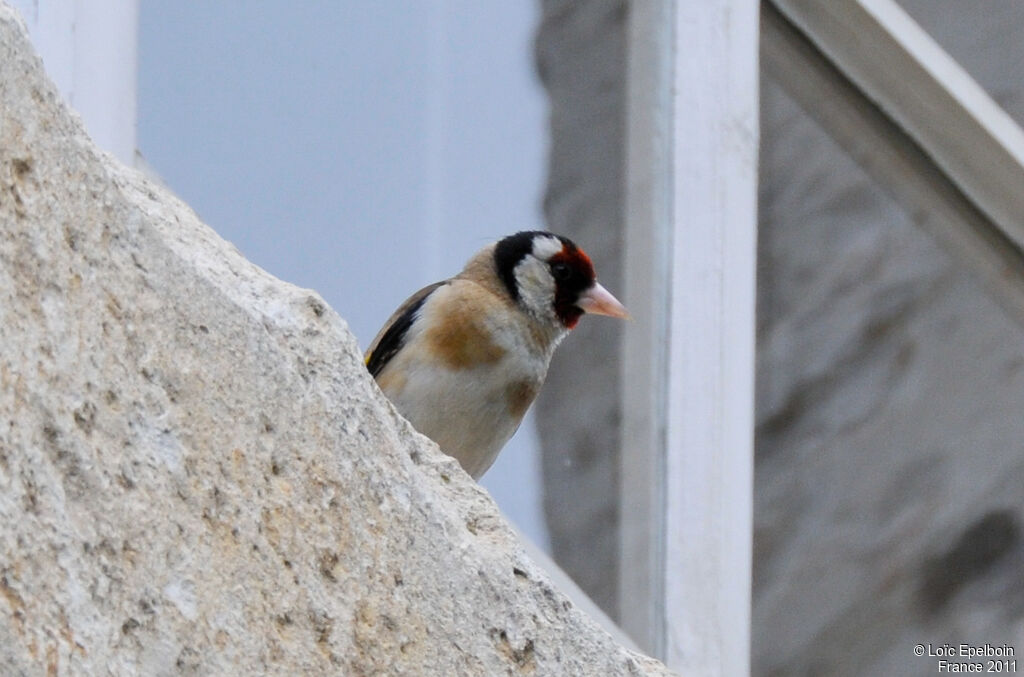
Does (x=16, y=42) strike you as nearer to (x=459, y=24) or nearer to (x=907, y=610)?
(x=459, y=24)

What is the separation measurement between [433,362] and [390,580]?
206 cm

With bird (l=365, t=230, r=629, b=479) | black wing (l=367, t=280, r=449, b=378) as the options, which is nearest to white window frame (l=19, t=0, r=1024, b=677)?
bird (l=365, t=230, r=629, b=479)

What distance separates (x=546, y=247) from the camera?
3975 mm

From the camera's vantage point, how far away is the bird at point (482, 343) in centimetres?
373

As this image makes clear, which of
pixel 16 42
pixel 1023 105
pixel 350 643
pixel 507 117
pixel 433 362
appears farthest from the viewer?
pixel 1023 105

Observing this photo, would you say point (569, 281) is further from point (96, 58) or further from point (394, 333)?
point (96, 58)

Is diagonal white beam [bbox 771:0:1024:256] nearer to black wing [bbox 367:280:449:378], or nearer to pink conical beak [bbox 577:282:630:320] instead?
pink conical beak [bbox 577:282:630:320]

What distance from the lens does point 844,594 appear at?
18.8 feet

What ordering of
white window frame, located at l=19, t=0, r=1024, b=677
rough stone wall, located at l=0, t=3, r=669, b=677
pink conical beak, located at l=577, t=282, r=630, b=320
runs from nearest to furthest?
rough stone wall, located at l=0, t=3, r=669, b=677
pink conical beak, located at l=577, t=282, r=630, b=320
white window frame, located at l=19, t=0, r=1024, b=677

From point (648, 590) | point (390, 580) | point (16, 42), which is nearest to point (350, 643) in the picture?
point (390, 580)

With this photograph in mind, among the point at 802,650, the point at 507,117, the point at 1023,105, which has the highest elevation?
the point at 1023,105

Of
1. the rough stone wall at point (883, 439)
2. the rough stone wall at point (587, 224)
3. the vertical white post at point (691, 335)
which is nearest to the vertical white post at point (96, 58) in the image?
the vertical white post at point (691, 335)

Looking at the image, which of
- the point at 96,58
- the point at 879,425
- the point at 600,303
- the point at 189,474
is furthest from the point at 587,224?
the point at 189,474

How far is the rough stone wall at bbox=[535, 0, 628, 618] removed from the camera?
14.5ft
